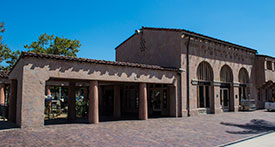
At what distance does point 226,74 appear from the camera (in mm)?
21500

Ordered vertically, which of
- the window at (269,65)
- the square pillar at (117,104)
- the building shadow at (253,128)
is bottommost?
the building shadow at (253,128)

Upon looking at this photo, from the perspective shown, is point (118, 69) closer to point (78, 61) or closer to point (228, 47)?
point (78, 61)

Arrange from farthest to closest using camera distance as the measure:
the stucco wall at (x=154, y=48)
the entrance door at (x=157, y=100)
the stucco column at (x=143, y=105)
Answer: the entrance door at (x=157, y=100) → the stucco wall at (x=154, y=48) → the stucco column at (x=143, y=105)

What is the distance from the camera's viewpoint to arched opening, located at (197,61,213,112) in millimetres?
18625

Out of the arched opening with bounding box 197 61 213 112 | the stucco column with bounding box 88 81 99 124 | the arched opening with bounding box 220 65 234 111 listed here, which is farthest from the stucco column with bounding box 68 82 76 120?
the arched opening with bounding box 220 65 234 111

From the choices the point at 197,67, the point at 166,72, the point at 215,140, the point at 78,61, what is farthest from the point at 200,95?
the point at 78,61

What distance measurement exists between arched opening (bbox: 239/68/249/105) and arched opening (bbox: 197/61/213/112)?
542cm

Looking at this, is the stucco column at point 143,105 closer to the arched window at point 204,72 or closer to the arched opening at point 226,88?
the arched window at point 204,72

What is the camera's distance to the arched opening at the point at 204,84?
1862 cm

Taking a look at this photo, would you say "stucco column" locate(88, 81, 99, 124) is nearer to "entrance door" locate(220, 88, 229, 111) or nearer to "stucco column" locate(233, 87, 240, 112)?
"entrance door" locate(220, 88, 229, 111)

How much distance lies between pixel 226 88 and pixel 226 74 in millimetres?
1380

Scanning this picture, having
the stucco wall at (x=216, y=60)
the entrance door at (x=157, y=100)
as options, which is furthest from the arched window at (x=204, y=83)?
the entrance door at (x=157, y=100)

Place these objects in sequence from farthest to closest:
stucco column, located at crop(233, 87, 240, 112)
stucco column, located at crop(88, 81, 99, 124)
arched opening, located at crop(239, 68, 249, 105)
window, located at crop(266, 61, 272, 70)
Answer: window, located at crop(266, 61, 272, 70) < arched opening, located at crop(239, 68, 249, 105) < stucco column, located at crop(233, 87, 240, 112) < stucco column, located at crop(88, 81, 99, 124)

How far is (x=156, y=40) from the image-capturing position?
62.3 ft
